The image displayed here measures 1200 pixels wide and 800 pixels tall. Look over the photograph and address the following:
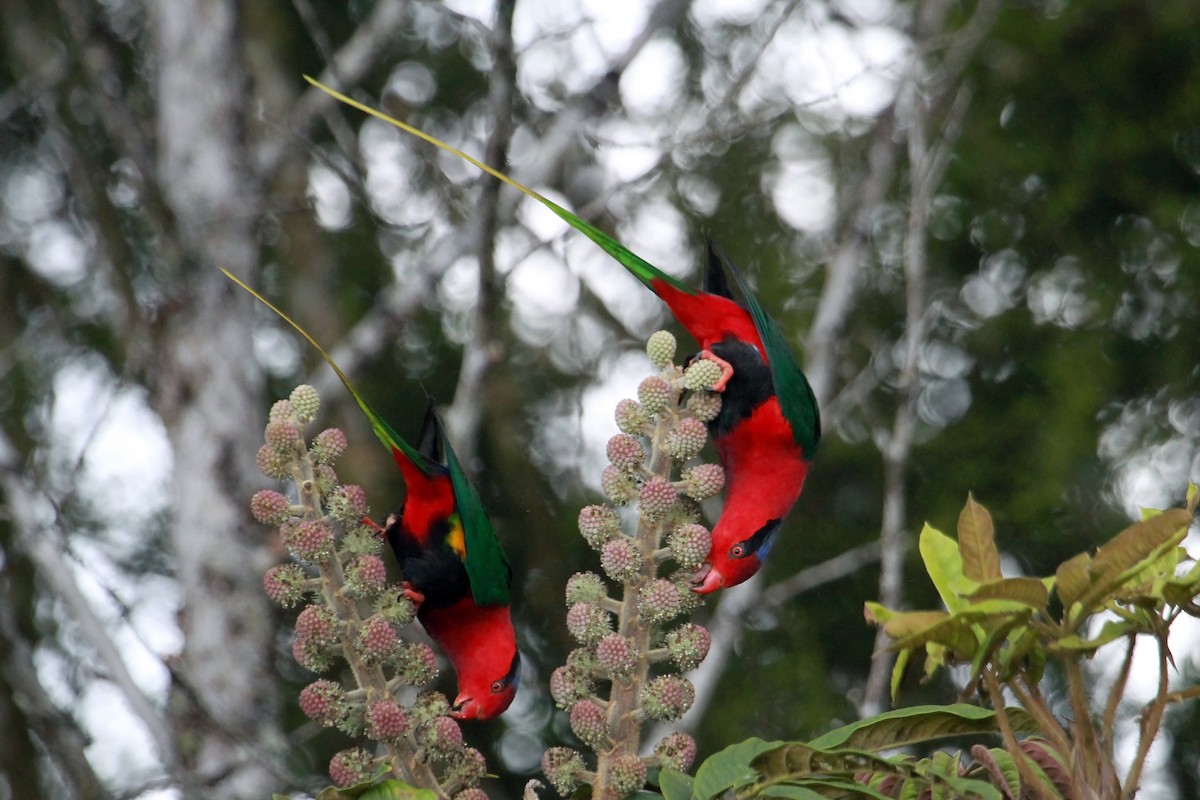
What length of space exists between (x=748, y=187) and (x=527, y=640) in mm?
1802

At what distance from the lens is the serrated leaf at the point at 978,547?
988 millimetres

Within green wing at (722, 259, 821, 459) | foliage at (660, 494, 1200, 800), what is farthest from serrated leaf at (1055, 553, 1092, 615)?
green wing at (722, 259, 821, 459)

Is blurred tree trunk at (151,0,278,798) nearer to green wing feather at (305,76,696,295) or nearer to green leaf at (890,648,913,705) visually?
green wing feather at (305,76,696,295)

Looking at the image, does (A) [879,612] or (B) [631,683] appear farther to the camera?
(B) [631,683]

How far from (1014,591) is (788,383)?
0.76 meters

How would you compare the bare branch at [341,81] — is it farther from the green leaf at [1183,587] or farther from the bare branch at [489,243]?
the green leaf at [1183,587]

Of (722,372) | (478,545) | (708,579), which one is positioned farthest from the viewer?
(478,545)

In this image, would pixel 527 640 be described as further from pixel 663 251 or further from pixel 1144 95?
pixel 1144 95

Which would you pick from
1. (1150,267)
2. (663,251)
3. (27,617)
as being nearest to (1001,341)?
(1150,267)

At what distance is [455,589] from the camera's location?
5.51 feet

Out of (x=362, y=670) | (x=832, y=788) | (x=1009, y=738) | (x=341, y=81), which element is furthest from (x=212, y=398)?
(x=1009, y=738)

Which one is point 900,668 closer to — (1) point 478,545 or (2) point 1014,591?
(2) point 1014,591

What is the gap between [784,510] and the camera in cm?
160

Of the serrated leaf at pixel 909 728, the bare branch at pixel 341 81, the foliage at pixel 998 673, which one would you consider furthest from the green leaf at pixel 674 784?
the bare branch at pixel 341 81
